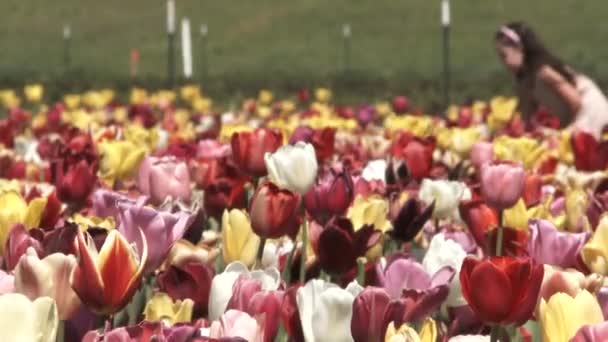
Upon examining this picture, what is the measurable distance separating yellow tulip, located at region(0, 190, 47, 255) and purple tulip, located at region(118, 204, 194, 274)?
14.6 inches

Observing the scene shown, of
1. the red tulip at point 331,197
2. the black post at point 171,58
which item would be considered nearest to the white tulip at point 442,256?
the red tulip at point 331,197

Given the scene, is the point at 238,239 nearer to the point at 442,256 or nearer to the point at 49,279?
the point at 442,256

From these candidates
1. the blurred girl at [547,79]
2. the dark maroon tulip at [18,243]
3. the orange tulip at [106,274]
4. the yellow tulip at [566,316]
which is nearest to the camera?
the yellow tulip at [566,316]

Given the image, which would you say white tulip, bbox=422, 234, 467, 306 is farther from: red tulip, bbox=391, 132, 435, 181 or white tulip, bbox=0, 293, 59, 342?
red tulip, bbox=391, 132, 435, 181

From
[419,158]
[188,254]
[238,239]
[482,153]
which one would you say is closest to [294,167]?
[238,239]

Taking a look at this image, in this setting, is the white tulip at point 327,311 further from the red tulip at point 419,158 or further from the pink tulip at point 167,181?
the red tulip at point 419,158

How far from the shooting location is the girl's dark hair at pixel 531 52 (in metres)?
8.96

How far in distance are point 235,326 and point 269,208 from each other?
84 cm

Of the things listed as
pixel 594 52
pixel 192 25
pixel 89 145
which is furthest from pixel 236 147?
pixel 192 25

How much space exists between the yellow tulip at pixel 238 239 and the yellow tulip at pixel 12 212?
41cm

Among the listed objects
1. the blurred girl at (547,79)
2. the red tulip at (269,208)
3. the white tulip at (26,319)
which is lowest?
the blurred girl at (547,79)

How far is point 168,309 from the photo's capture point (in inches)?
91.4

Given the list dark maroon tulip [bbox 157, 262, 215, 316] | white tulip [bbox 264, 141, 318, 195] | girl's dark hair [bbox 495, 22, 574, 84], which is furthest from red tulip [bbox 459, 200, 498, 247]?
girl's dark hair [bbox 495, 22, 574, 84]

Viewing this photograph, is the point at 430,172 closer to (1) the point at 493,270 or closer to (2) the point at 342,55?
(1) the point at 493,270
